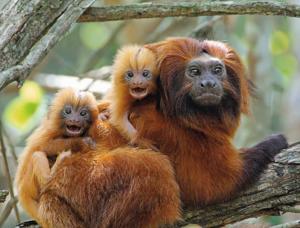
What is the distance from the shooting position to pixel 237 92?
576cm

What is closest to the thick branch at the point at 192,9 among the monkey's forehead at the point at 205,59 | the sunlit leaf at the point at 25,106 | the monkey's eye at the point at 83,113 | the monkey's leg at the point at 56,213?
the monkey's forehead at the point at 205,59

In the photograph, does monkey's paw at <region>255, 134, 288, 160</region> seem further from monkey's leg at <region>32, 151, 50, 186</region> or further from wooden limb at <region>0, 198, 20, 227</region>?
wooden limb at <region>0, 198, 20, 227</region>

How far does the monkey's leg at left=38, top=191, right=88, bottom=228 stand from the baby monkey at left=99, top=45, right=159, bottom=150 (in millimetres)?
675

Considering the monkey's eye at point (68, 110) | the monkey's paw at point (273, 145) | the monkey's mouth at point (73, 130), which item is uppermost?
the monkey's eye at point (68, 110)

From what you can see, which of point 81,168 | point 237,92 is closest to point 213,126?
point 237,92

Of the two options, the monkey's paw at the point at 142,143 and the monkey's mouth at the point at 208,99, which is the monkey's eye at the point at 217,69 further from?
the monkey's paw at the point at 142,143

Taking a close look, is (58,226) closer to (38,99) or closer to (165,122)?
(165,122)

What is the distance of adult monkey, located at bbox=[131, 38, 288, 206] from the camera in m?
5.55

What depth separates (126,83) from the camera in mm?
5695

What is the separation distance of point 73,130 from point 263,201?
1.50m

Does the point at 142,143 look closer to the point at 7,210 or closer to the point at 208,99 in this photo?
the point at 208,99

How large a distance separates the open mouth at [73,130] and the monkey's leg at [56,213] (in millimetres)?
500

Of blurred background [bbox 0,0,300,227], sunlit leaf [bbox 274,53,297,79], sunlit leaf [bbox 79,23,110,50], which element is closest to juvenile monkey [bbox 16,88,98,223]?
blurred background [bbox 0,0,300,227]

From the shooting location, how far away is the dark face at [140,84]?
18.2 feet
